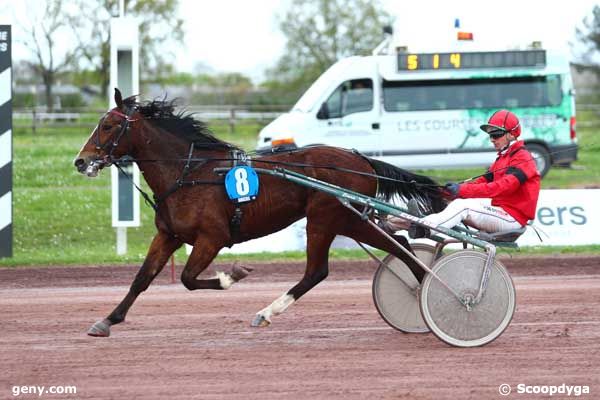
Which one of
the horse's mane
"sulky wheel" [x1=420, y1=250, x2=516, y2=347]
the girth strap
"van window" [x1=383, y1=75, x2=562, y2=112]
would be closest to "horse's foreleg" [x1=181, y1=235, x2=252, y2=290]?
the girth strap

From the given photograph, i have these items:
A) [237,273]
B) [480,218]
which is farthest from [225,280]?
[480,218]

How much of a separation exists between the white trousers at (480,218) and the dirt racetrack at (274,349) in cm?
86

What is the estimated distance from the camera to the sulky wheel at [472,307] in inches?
312

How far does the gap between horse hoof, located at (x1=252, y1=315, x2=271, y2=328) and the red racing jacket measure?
180 cm

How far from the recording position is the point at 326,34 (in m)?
35.8

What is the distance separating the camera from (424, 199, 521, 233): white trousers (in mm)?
8008

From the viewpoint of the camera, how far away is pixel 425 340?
8375 millimetres

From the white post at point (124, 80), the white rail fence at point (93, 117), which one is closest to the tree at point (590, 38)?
the white rail fence at point (93, 117)

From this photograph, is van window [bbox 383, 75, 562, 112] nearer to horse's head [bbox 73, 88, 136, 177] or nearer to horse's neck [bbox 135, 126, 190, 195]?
horse's neck [bbox 135, 126, 190, 195]

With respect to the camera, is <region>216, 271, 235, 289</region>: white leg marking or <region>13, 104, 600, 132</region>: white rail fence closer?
<region>216, 271, 235, 289</region>: white leg marking

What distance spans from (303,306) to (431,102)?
11.6 meters

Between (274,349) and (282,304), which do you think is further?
(282,304)

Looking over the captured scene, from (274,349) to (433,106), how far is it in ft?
45.1

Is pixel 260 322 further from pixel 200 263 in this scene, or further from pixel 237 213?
pixel 237 213
